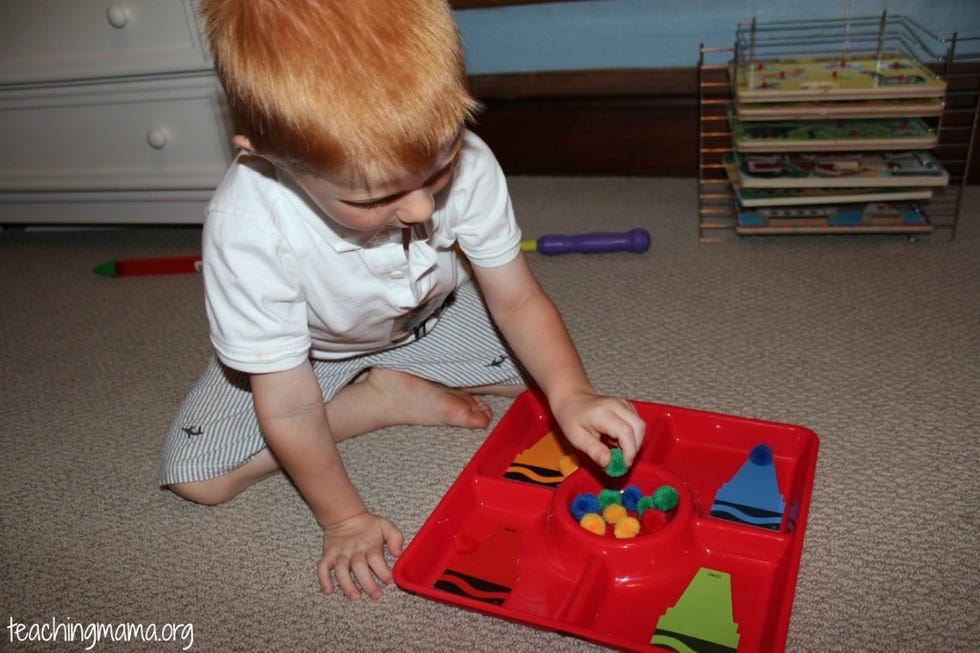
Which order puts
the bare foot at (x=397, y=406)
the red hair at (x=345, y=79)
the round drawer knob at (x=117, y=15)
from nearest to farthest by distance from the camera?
the red hair at (x=345, y=79) < the bare foot at (x=397, y=406) < the round drawer knob at (x=117, y=15)

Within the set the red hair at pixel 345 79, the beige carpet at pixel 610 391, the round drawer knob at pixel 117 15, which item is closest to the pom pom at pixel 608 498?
the beige carpet at pixel 610 391

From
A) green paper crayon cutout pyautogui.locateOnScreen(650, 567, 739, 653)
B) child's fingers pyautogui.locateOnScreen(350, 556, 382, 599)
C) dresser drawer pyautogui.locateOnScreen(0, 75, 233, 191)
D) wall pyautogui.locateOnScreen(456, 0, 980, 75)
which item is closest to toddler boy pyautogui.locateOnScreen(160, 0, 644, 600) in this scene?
child's fingers pyautogui.locateOnScreen(350, 556, 382, 599)

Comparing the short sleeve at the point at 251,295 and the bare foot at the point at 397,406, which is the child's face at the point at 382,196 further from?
the bare foot at the point at 397,406

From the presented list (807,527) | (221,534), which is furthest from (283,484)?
(807,527)

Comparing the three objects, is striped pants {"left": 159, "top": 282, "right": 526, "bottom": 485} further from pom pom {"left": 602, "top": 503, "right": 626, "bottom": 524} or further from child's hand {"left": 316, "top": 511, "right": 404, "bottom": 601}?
pom pom {"left": 602, "top": 503, "right": 626, "bottom": 524}

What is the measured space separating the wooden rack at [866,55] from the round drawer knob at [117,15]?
0.85 metres

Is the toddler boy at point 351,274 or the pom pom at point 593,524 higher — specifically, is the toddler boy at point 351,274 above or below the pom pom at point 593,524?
above

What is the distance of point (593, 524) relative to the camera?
27.6 inches

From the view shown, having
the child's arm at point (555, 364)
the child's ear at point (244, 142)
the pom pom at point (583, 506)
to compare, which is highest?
the child's ear at point (244, 142)

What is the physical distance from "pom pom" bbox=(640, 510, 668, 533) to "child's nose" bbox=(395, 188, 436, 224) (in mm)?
316

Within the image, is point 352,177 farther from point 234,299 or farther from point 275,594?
point 275,594

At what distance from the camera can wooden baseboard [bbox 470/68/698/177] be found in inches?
56.6

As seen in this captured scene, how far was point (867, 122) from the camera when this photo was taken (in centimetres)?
119

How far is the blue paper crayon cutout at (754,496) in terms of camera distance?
0.73 m
